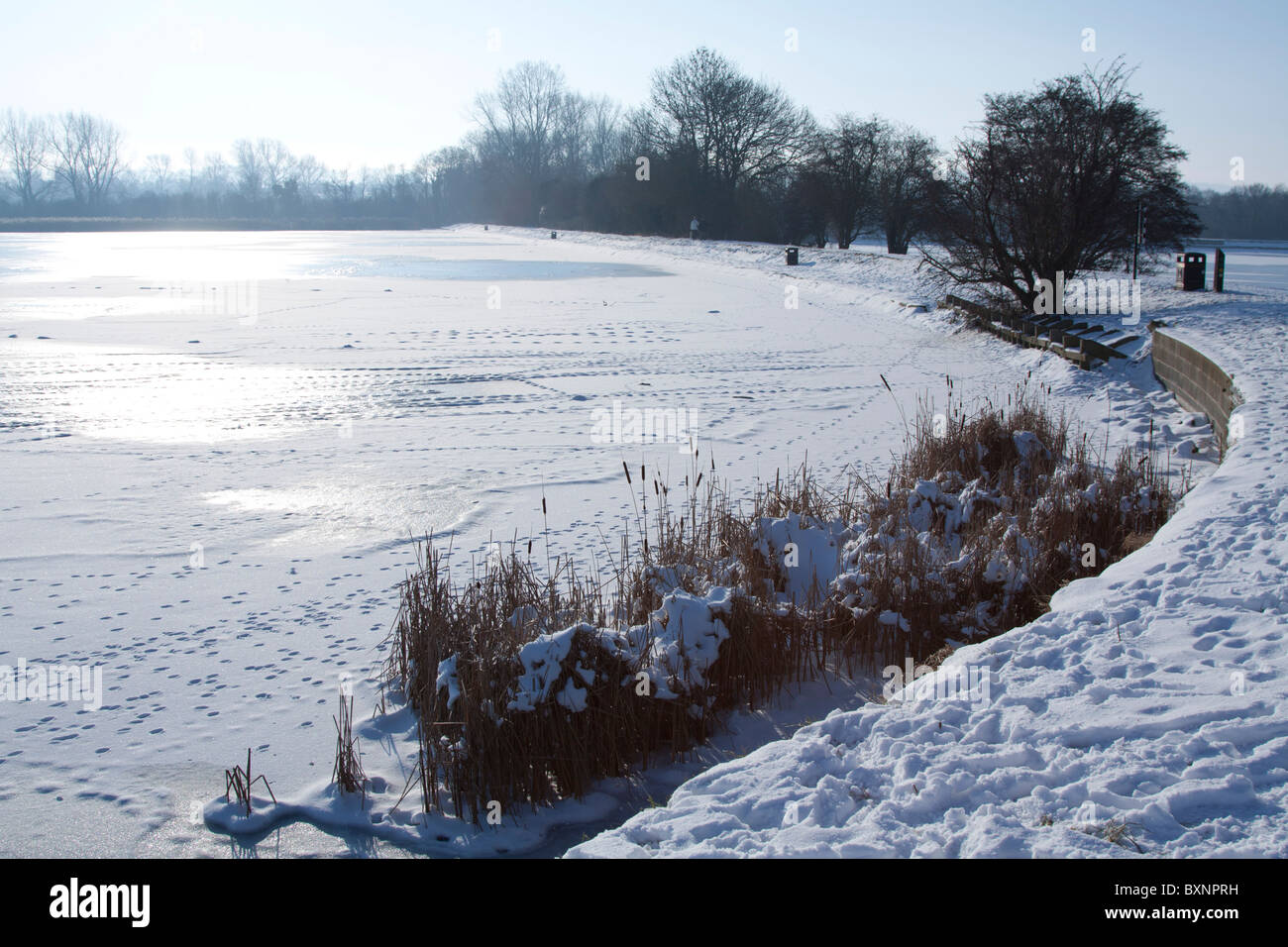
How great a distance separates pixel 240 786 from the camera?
152 inches

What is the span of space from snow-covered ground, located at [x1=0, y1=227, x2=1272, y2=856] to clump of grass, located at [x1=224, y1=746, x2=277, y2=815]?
0.09m

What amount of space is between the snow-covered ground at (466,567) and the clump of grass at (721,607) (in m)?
Answer: 0.21

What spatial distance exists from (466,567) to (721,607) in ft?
6.81

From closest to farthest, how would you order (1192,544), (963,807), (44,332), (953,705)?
1. (963,807)
2. (953,705)
3. (1192,544)
4. (44,332)

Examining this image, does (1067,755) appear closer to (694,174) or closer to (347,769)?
(347,769)

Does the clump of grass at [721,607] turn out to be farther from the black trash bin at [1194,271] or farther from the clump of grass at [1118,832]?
the black trash bin at [1194,271]

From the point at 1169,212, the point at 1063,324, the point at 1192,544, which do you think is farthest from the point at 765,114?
the point at 1192,544

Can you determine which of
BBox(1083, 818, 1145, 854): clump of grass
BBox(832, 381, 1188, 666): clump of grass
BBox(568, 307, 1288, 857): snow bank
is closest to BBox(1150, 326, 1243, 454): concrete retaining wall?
BBox(832, 381, 1188, 666): clump of grass

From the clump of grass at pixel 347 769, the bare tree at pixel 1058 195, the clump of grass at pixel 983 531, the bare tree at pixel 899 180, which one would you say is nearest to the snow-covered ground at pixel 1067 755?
the clump of grass at pixel 983 531

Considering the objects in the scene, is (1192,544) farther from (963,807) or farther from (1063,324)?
(1063,324)

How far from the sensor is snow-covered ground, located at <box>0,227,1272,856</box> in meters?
3.59

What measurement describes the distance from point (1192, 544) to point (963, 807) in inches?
120
